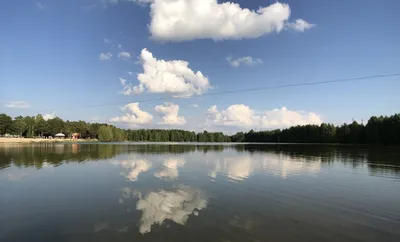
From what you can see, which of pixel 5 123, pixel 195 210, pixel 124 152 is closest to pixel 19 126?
pixel 5 123

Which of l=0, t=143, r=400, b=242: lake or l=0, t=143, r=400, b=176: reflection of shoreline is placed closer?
l=0, t=143, r=400, b=242: lake

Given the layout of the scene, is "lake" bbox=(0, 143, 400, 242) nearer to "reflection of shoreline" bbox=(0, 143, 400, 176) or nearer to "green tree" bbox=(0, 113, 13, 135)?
"reflection of shoreline" bbox=(0, 143, 400, 176)

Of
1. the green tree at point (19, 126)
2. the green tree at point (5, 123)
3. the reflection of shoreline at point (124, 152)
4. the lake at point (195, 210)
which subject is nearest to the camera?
the lake at point (195, 210)

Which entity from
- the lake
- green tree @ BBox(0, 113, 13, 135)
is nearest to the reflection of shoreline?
the lake

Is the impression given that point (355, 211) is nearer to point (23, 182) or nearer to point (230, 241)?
point (230, 241)

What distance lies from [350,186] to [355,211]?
34.1 ft

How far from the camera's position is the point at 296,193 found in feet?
76.5

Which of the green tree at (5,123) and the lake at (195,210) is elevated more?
the green tree at (5,123)

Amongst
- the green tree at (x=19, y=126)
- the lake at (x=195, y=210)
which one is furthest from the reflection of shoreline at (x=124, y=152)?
the green tree at (x=19, y=126)

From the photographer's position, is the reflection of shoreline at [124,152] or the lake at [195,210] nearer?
the lake at [195,210]

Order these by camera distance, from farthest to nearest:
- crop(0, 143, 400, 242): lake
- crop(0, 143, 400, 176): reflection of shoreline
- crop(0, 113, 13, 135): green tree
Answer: crop(0, 113, 13, 135): green tree < crop(0, 143, 400, 176): reflection of shoreline < crop(0, 143, 400, 242): lake

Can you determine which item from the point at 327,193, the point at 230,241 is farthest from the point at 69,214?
the point at 327,193

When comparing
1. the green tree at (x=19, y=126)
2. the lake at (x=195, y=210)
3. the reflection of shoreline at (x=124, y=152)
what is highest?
the green tree at (x=19, y=126)

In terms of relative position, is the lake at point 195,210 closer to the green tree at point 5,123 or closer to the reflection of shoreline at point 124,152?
the reflection of shoreline at point 124,152
